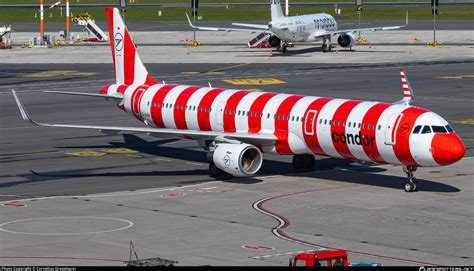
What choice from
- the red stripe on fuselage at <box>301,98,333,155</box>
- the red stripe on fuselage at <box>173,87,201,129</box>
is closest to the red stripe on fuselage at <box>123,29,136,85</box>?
the red stripe on fuselage at <box>173,87,201,129</box>

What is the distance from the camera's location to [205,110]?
63594mm

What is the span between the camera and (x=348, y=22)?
196 meters

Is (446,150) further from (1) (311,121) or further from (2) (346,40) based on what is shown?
(2) (346,40)

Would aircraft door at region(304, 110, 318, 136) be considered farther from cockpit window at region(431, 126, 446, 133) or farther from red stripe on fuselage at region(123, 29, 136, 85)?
red stripe on fuselage at region(123, 29, 136, 85)

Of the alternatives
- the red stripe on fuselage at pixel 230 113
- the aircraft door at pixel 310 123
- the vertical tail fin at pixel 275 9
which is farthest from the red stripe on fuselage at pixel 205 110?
the vertical tail fin at pixel 275 9

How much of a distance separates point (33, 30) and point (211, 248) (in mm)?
151956

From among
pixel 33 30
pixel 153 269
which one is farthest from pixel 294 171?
pixel 33 30

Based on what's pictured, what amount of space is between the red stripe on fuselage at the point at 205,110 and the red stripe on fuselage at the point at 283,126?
5136mm

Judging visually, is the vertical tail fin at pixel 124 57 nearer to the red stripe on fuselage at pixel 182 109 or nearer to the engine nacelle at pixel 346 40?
the red stripe on fuselage at pixel 182 109

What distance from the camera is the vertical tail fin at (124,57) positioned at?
7000 cm

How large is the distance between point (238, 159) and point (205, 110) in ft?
24.3

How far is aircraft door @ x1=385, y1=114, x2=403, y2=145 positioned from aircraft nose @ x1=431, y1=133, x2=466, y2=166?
195 cm

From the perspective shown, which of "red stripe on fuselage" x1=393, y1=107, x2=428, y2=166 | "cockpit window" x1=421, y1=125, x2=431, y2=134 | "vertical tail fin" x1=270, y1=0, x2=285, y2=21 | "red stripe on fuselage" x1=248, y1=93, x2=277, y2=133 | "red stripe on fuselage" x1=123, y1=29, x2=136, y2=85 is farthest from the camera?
"vertical tail fin" x1=270, y1=0, x2=285, y2=21

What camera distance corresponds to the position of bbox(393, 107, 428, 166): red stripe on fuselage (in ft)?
175
